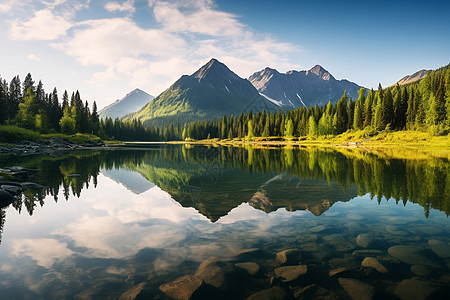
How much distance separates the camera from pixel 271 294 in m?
5.86

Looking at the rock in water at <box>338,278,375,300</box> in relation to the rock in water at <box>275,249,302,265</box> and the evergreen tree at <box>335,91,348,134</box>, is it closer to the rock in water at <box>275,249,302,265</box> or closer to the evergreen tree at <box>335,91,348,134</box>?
the rock in water at <box>275,249,302,265</box>

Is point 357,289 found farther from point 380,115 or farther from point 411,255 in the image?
point 380,115

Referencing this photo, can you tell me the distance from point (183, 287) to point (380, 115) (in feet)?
380

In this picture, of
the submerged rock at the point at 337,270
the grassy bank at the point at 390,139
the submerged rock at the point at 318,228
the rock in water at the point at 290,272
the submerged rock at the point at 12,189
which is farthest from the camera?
the grassy bank at the point at 390,139

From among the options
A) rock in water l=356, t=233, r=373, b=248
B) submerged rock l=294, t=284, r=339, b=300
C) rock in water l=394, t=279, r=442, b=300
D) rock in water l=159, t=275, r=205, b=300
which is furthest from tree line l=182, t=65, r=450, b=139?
rock in water l=159, t=275, r=205, b=300

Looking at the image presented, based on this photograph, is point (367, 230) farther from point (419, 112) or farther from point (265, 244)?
point (419, 112)

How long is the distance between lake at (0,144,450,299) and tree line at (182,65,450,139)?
82.1 m

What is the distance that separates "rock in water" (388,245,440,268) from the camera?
7.43m

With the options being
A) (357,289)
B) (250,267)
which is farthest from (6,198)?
(357,289)

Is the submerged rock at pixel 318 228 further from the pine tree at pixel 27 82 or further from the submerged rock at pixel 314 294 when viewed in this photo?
the pine tree at pixel 27 82

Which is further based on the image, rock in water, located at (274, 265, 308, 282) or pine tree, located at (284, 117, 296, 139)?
pine tree, located at (284, 117, 296, 139)

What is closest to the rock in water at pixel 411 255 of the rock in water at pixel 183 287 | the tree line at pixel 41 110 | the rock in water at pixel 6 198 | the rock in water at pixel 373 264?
the rock in water at pixel 373 264

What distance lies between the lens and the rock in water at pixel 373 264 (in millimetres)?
6980

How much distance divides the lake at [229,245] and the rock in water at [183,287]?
0.03 m
